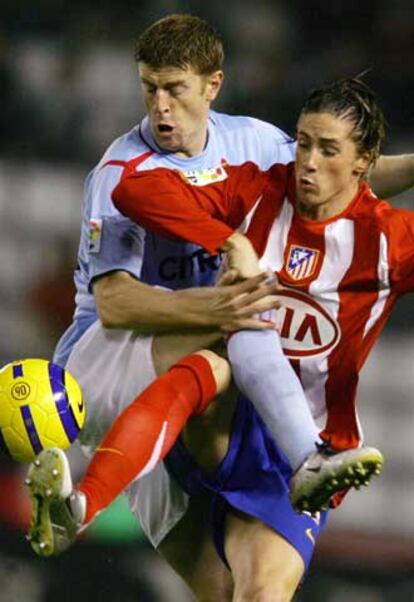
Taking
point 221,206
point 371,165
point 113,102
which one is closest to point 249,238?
point 221,206

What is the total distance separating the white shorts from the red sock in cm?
29

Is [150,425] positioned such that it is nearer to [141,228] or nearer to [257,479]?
[257,479]

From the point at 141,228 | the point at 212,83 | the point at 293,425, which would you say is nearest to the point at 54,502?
the point at 293,425

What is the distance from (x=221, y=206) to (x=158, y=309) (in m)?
0.29

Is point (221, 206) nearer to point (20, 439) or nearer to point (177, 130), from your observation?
point (177, 130)

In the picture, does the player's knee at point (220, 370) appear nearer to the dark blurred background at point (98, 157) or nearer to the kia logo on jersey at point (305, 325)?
the kia logo on jersey at point (305, 325)

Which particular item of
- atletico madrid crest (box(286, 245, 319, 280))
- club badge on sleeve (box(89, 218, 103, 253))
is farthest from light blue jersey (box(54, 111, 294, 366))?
atletico madrid crest (box(286, 245, 319, 280))

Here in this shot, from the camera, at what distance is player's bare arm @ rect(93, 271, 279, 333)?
346 cm

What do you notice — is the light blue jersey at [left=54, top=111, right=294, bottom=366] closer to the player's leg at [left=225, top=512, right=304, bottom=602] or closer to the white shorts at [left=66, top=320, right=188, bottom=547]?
the white shorts at [left=66, top=320, right=188, bottom=547]

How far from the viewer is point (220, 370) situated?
3.48 meters

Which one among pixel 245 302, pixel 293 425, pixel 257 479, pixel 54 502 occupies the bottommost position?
pixel 257 479

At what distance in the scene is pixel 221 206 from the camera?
3.60 m

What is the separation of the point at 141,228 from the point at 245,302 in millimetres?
482

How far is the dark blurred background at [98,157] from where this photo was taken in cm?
587
